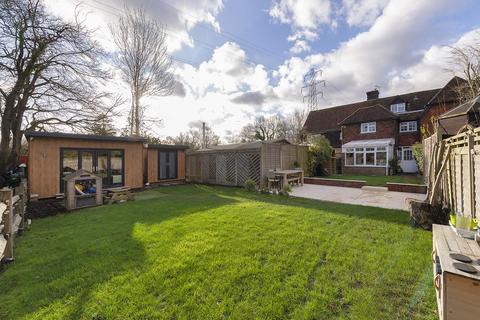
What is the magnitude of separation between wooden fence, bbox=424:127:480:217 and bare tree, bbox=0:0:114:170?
14.3 meters

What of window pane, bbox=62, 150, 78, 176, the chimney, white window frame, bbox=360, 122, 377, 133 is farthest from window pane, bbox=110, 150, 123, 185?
the chimney

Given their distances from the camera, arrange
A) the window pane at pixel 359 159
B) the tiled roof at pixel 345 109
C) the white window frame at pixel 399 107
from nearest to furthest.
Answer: the window pane at pixel 359 159 → the tiled roof at pixel 345 109 → the white window frame at pixel 399 107

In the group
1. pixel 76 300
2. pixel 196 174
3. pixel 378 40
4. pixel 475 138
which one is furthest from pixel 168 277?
pixel 378 40

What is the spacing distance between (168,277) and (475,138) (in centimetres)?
474

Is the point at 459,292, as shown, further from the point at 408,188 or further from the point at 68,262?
the point at 408,188

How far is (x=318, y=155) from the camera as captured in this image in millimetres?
15039

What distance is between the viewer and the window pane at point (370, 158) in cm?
1819

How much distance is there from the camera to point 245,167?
11.8 meters

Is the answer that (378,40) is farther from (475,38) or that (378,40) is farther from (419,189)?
(419,189)

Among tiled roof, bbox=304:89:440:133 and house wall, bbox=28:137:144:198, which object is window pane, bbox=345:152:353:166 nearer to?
tiled roof, bbox=304:89:440:133

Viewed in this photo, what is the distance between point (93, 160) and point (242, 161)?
7.33 meters

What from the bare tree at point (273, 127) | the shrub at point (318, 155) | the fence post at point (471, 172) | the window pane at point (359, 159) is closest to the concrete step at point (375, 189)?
the shrub at point (318, 155)

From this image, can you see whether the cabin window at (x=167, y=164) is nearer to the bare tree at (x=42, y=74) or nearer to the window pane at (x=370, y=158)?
the bare tree at (x=42, y=74)

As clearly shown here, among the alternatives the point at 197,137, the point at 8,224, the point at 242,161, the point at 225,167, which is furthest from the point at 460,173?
the point at 197,137
